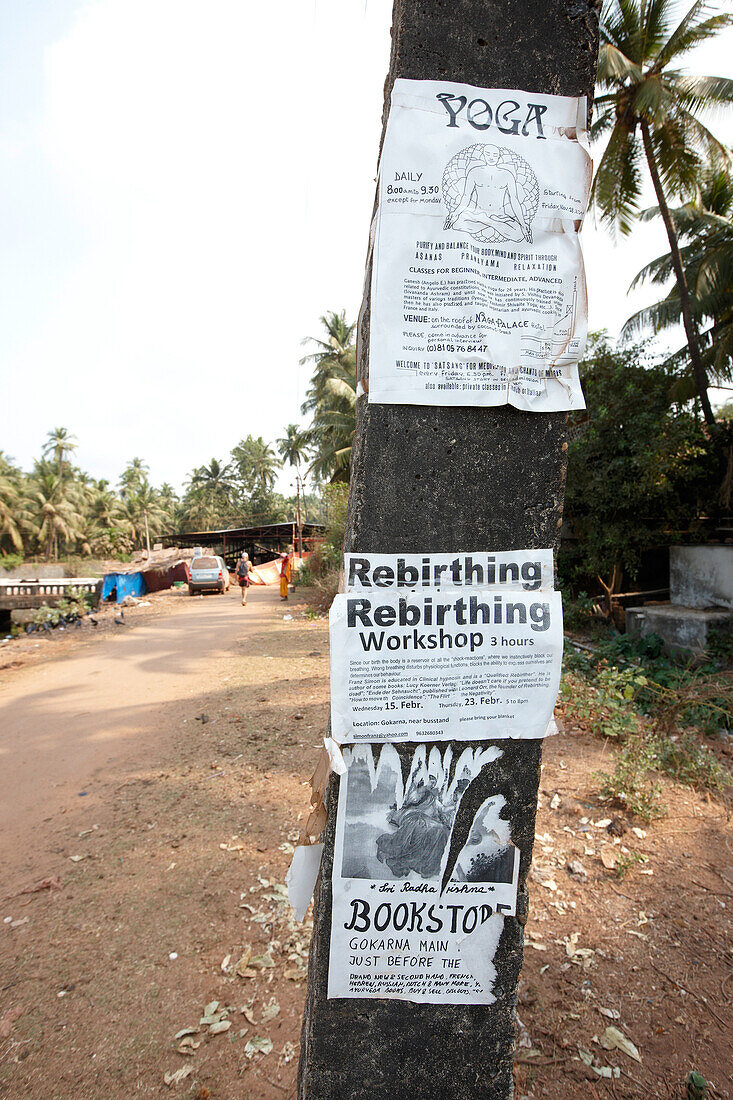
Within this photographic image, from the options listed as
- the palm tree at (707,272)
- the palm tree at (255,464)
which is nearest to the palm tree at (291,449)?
the palm tree at (255,464)

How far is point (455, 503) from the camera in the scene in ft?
4.63

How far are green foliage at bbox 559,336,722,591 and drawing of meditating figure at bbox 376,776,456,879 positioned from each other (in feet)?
30.0

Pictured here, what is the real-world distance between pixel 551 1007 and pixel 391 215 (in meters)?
2.86

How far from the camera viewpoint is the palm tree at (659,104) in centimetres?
1034

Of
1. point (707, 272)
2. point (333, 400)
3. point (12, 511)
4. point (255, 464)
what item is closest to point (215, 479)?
point (255, 464)

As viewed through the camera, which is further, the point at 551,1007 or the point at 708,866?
the point at 708,866

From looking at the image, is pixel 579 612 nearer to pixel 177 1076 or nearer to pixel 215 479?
pixel 177 1076

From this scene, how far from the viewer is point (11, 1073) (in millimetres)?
2100

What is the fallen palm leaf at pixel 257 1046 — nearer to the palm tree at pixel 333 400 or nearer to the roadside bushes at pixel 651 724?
the roadside bushes at pixel 651 724

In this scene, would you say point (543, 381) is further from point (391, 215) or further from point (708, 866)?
point (708, 866)

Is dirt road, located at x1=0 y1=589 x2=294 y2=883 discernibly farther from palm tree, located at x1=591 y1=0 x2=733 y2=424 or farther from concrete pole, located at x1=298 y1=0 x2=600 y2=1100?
palm tree, located at x1=591 y1=0 x2=733 y2=424

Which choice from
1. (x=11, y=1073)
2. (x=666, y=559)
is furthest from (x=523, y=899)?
(x=666, y=559)

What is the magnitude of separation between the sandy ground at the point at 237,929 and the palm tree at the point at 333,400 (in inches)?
680

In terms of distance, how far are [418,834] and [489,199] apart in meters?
1.56
